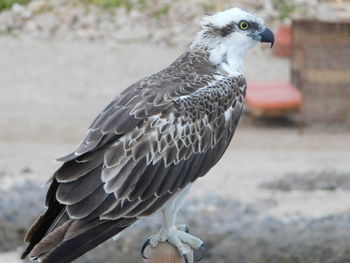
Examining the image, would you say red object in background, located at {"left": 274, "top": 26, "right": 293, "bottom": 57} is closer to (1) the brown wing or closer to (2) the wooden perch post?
(1) the brown wing

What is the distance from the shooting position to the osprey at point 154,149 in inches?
203

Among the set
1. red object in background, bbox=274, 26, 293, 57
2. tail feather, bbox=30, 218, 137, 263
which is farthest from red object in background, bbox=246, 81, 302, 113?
tail feather, bbox=30, 218, 137, 263

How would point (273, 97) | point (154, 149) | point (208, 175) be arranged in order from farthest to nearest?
point (273, 97), point (208, 175), point (154, 149)

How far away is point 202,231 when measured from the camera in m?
9.27

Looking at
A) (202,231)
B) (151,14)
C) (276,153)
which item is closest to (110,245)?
(202,231)

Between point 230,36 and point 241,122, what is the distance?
11.9 meters

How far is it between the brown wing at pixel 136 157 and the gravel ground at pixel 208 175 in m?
2.99

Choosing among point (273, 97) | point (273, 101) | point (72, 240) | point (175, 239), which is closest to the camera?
point (72, 240)

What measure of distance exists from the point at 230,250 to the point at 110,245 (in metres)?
1.04

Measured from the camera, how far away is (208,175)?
13.5m

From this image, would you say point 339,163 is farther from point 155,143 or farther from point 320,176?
point 155,143

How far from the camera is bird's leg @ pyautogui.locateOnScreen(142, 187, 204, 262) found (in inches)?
212

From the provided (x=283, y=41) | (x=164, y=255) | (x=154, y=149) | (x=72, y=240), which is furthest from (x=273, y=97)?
(x=72, y=240)

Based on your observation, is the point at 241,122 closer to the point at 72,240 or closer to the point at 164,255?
the point at 164,255
